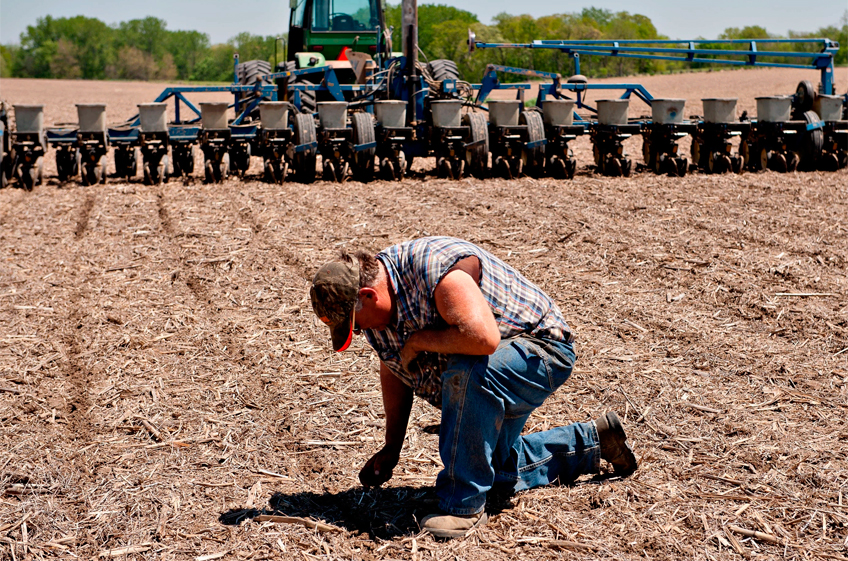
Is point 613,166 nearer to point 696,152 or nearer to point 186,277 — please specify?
point 696,152

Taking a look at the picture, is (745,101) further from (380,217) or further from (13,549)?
(13,549)

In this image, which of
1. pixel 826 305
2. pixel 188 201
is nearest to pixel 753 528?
pixel 826 305

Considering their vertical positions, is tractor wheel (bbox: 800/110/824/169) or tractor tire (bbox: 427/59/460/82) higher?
tractor tire (bbox: 427/59/460/82)

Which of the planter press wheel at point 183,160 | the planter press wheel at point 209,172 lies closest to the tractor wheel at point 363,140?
the planter press wheel at point 209,172

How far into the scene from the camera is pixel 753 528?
3352 mm

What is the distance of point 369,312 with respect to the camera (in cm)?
316

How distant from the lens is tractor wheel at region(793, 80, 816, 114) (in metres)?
13.2

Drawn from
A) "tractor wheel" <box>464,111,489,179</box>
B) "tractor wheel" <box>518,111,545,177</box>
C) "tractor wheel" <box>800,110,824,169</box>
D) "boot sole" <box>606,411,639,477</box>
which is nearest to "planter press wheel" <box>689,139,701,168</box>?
"tractor wheel" <box>800,110,824,169</box>

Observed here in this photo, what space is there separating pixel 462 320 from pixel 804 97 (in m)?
12.2

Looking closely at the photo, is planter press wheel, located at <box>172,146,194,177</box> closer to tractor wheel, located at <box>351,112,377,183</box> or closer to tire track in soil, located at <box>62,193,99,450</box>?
tractor wheel, located at <box>351,112,377,183</box>

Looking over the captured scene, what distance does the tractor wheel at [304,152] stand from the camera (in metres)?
12.0

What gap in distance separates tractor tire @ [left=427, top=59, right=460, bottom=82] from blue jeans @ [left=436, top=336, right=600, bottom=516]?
459 inches

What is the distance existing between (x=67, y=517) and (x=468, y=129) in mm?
9698

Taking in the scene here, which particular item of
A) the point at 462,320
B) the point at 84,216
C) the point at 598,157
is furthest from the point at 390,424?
the point at 598,157
